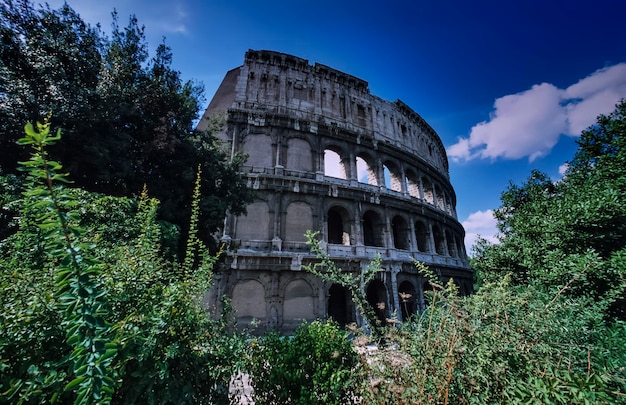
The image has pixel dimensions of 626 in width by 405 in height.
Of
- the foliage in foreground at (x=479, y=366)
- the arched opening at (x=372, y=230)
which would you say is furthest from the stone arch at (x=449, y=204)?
the foliage in foreground at (x=479, y=366)

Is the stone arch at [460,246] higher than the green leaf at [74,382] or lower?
higher

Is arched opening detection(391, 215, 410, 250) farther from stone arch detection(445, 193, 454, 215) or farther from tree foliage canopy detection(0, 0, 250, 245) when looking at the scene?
tree foliage canopy detection(0, 0, 250, 245)

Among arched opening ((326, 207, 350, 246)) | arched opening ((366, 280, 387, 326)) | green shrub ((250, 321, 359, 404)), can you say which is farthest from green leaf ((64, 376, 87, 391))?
arched opening ((326, 207, 350, 246))

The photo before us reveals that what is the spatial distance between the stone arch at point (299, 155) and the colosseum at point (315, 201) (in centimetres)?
6

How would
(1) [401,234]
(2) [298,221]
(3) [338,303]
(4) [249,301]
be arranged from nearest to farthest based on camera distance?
(4) [249,301] → (2) [298,221] → (3) [338,303] → (1) [401,234]

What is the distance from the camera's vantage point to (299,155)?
595 inches

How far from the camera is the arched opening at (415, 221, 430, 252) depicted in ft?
56.5

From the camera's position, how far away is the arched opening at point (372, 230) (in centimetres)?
1516

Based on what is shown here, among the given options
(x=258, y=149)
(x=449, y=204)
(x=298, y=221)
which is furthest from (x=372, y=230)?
(x=449, y=204)

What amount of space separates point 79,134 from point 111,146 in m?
0.75

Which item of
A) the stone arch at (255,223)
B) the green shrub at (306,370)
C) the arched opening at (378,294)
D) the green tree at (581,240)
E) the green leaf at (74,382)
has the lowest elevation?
the green shrub at (306,370)

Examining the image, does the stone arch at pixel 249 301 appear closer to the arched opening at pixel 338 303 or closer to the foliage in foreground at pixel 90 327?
the arched opening at pixel 338 303

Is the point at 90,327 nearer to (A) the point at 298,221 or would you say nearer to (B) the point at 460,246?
(A) the point at 298,221

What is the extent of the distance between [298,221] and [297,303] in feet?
13.4
